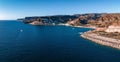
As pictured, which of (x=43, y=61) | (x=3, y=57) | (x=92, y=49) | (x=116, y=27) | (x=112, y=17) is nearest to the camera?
(x=43, y=61)

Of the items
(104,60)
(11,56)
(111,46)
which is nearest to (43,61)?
(11,56)

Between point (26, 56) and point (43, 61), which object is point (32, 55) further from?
point (43, 61)

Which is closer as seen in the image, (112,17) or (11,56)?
(11,56)

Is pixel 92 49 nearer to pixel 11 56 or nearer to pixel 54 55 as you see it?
pixel 54 55

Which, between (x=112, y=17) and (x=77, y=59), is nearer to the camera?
(x=77, y=59)

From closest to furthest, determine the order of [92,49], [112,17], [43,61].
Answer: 1. [43,61]
2. [92,49]
3. [112,17]

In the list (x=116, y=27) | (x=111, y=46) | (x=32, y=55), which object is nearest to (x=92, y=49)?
(x=111, y=46)

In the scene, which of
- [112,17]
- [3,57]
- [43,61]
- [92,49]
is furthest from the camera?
[112,17]

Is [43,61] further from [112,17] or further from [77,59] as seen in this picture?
[112,17]
